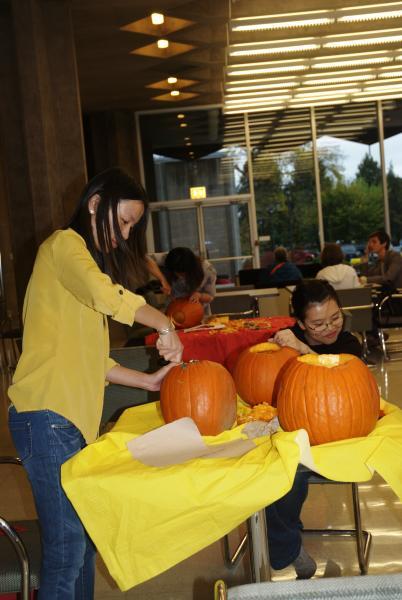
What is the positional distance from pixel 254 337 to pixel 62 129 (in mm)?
5271

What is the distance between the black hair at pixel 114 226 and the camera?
201cm

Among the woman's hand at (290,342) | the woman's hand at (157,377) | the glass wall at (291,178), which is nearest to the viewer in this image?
the woman's hand at (157,377)

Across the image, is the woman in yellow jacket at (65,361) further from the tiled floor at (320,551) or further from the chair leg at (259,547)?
the tiled floor at (320,551)

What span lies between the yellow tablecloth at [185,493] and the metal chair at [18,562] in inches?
13.5

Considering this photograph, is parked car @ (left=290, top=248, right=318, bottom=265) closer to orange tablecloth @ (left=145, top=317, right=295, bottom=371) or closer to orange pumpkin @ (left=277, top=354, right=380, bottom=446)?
orange tablecloth @ (left=145, top=317, right=295, bottom=371)

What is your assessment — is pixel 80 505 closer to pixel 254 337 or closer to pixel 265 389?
pixel 265 389

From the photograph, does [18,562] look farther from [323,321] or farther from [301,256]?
[301,256]

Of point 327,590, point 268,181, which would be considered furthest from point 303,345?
point 268,181

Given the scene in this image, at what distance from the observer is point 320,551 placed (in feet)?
10.3

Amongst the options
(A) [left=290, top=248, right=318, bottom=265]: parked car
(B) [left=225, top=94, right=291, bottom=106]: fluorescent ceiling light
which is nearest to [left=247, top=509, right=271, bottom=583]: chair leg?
(B) [left=225, top=94, right=291, bottom=106]: fluorescent ceiling light

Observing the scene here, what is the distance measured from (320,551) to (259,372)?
1190 millimetres

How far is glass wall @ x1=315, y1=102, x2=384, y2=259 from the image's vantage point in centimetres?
1628

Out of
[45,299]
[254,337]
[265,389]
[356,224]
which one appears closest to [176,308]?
[254,337]

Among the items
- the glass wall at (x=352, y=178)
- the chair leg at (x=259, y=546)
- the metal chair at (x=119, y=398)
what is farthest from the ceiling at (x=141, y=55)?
the chair leg at (x=259, y=546)
